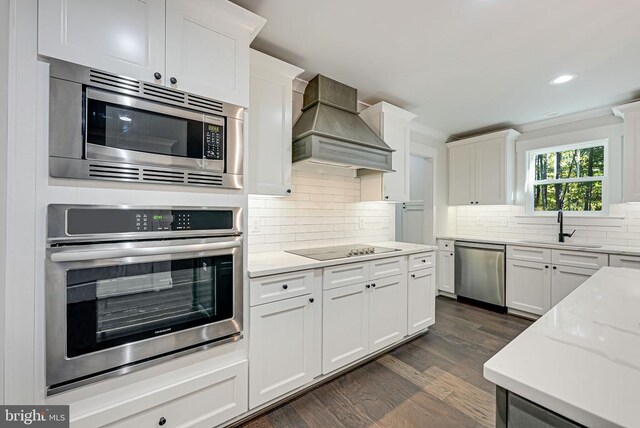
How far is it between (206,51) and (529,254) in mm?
4097

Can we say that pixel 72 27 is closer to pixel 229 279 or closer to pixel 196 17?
pixel 196 17

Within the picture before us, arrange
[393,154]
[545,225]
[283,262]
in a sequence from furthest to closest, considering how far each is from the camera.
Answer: [545,225] → [393,154] → [283,262]

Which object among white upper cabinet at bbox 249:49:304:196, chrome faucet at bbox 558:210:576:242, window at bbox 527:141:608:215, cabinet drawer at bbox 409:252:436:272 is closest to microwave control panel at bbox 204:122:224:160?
white upper cabinet at bbox 249:49:304:196

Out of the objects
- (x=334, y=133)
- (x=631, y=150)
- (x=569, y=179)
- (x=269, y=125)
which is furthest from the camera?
(x=569, y=179)

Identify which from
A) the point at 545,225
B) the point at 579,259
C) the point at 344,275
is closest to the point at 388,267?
the point at 344,275

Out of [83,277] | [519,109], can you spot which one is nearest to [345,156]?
[83,277]

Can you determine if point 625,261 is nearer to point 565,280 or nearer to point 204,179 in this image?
point 565,280

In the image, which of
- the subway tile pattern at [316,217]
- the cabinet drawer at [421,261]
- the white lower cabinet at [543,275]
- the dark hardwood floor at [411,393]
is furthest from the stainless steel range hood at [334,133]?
the white lower cabinet at [543,275]

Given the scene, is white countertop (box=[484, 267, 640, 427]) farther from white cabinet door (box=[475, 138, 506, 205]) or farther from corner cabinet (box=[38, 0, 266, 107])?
white cabinet door (box=[475, 138, 506, 205])

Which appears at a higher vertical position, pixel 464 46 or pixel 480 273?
pixel 464 46

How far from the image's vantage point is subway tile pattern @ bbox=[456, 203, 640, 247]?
3.13 meters

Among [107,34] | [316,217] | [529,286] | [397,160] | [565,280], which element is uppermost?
[107,34]

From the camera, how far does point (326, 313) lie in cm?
204

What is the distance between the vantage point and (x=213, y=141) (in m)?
1.54
